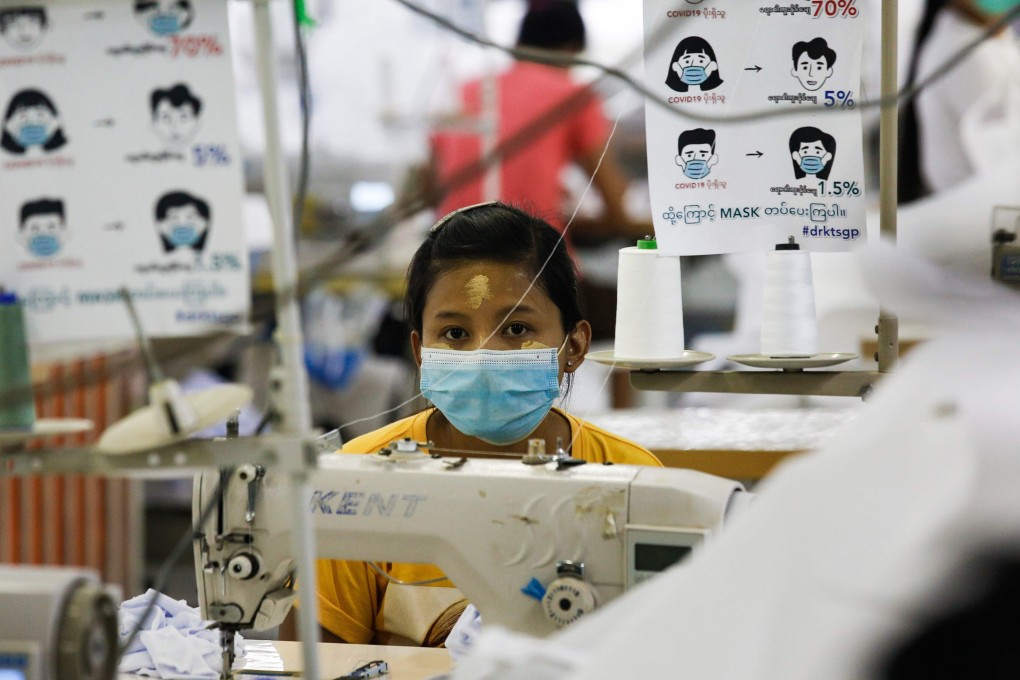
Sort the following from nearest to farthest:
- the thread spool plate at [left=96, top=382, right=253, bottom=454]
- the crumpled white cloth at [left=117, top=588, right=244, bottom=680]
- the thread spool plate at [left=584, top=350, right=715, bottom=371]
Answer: the thread spool plate at [left=96, top=382, right=253, bottom=454] < the crumpled white cloth at [left=117, top=588, right=244, bottom=680] < the thread spool plate at [left=584, top=350, right=715, bottom=371]

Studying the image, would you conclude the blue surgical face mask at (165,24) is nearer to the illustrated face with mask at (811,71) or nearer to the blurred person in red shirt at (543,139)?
the illustrated face with mask at (811,71)

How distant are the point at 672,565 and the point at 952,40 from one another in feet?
8.76

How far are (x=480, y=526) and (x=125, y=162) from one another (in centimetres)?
52

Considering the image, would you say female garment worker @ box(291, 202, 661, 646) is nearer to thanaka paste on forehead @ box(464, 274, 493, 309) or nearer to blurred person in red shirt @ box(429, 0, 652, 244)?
thanaka paste on forehead @ box(464, 274, 493, 309)

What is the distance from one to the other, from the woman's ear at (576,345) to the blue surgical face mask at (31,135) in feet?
3.48

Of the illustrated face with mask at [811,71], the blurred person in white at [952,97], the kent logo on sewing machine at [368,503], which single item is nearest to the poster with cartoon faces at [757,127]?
the illustrated face with mask at [811,71]

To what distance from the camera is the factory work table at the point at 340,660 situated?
1.32m

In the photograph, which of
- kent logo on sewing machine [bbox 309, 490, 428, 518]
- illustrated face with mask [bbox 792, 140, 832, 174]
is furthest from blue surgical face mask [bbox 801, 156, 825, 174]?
kent logo on sewing machine [bbox 309, 490, 428, 518]

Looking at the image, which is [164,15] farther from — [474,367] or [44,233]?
[474,367]

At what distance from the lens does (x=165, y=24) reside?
941mm

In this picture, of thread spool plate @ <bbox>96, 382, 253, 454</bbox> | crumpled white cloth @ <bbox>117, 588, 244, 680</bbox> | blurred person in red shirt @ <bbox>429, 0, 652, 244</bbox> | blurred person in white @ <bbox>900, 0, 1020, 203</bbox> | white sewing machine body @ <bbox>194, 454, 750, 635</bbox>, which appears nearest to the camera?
thread spool plate @ <bbox>96, 382, 253, 454</bbox>

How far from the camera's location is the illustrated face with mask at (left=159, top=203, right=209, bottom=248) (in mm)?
948

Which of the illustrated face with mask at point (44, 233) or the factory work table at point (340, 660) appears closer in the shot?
the illustrated face with mask at point (44, 233)

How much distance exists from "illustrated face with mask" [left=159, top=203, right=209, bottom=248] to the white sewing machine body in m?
0.32
